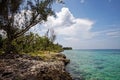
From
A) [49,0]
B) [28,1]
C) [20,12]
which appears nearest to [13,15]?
[20,12]

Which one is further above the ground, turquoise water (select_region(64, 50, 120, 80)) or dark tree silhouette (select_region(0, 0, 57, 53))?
dark tree silhouette (select_region(0, 0, 57, 53))


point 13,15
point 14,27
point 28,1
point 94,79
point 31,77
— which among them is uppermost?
point 28,1

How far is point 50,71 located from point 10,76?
2789 mm

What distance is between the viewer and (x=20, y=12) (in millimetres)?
25625

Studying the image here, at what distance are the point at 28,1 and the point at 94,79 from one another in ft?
50.8

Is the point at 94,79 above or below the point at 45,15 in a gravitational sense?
below

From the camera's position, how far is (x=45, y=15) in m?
25.4

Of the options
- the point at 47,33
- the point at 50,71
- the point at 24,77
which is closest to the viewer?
the point at 24,77

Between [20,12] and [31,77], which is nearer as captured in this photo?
[31,77]

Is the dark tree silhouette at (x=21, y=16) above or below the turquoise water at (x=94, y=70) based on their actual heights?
above

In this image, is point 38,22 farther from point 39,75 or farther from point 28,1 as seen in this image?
point 39,75

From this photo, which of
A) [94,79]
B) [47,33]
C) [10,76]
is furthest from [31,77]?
[47,33]

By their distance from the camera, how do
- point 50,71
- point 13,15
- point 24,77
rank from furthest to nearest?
1. point 13,15
2. point 50,71
3. point 24,77

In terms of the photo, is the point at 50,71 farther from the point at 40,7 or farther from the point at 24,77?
the point at 40,7
